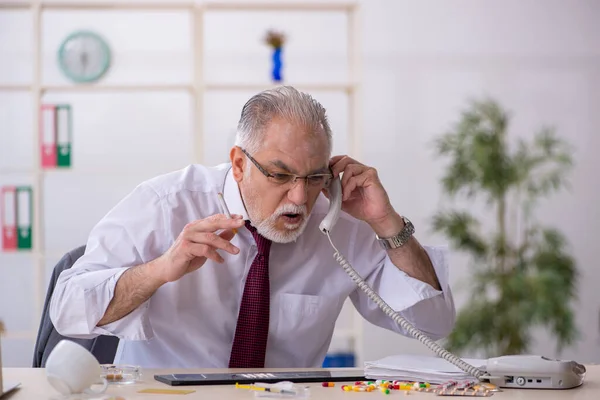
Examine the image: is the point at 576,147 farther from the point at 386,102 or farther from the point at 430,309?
the point at 430,309

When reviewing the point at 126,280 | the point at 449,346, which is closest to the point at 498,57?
the point at 449,346

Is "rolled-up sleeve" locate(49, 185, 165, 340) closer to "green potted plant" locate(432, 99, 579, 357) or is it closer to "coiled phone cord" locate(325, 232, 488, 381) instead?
"coiled phone cord" locate(325, 232, 488, 381)

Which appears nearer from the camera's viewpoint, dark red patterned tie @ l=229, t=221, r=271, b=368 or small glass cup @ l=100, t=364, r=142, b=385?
small glass cup @ l=100, t=364, r=142, b=385

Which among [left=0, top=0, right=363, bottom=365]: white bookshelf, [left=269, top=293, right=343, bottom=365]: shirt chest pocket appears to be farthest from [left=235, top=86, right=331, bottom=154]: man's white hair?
[left=0, top=0, right=363, bottom=365]: white bookshelf

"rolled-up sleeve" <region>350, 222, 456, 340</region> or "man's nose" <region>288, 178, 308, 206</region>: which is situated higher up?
"man's nose" <region>288, 178, 308, 206</region>

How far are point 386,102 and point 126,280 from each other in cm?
338

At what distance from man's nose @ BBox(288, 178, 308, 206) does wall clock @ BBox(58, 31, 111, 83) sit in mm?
2764

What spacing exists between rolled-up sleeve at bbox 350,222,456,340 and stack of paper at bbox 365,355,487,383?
39cm

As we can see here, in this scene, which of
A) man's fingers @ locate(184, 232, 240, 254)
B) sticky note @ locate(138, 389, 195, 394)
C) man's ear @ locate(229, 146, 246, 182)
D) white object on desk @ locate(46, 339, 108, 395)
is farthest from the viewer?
man's ear @ locate(229, 146, 246, 182)

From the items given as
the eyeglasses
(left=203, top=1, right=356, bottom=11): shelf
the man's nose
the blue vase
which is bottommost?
the man's nose

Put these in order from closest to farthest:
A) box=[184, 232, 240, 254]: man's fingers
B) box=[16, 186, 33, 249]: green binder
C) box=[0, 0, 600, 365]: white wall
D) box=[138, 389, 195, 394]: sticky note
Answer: box=[138, 389, 195, 394]: sticky note < box=[184, 232, 240, 254]: man's fingers < box=[16, 186, 33, 249]: green binder < box=[0, 0, 600, 365]: white wall

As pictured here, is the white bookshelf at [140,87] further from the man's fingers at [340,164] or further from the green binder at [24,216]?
the man's fingers at [340,164]

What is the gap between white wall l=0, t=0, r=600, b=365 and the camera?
16.2 ft

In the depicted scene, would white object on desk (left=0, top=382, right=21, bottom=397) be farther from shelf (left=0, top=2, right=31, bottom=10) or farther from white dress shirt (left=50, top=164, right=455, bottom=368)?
shelf (left=0, top=2, right=31, bottom=10)
